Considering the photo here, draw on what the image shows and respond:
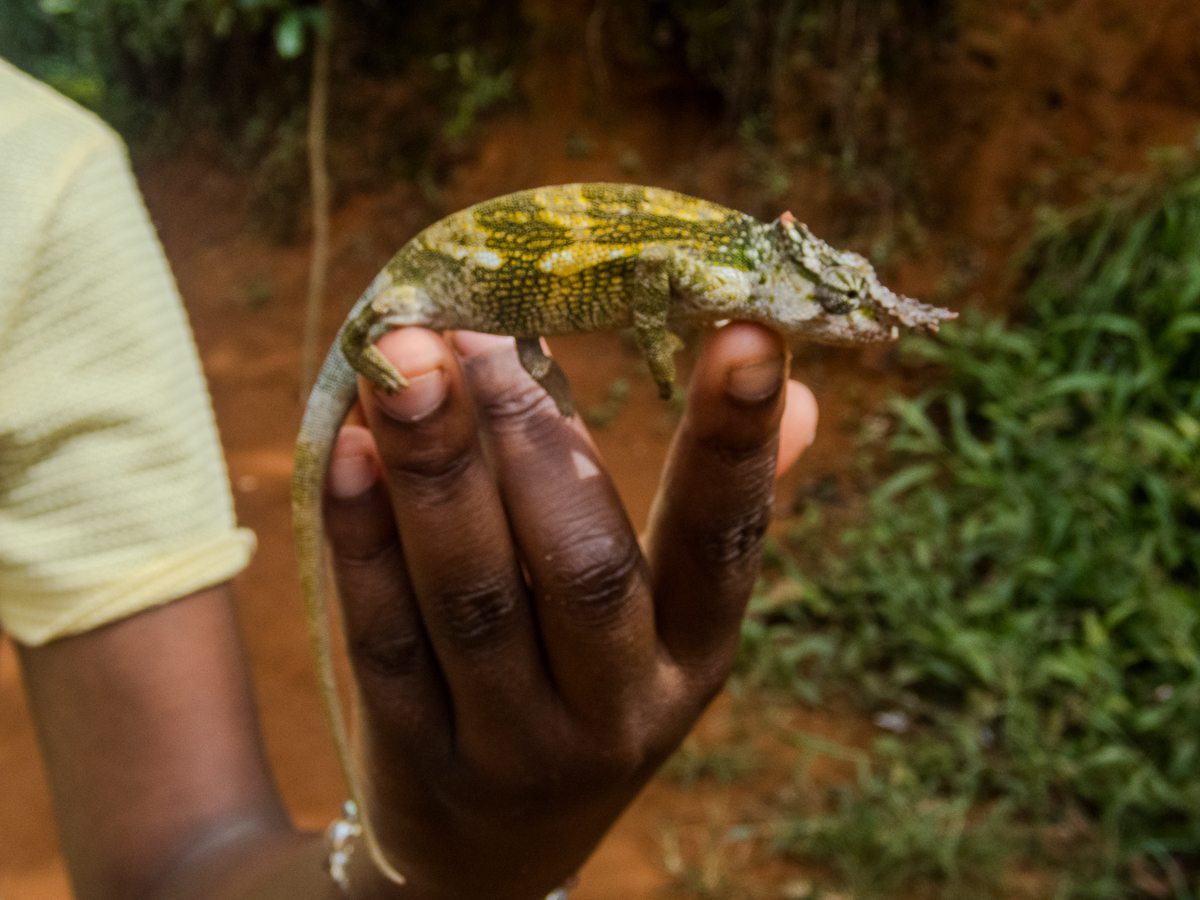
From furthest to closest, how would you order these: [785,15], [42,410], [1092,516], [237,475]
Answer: [237,475]
[785,15]
[1092,516]
[42,410]

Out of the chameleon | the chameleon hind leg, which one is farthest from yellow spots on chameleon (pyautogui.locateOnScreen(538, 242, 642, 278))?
the chameleon hind leg

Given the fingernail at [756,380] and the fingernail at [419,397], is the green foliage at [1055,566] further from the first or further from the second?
the fingernail at [419,397]

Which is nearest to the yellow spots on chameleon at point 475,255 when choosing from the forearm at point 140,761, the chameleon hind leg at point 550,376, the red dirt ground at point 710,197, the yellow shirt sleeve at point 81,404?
the chameleon hind leg at point 550,376

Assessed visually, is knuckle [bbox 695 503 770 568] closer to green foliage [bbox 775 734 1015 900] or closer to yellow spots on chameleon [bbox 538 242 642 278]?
yellow spots on chameleon [bbox 538 242 642 278]

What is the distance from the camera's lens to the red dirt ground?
116 inches

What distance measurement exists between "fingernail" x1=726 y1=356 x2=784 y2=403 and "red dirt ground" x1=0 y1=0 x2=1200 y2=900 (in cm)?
194

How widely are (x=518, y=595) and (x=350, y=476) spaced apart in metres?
0.31

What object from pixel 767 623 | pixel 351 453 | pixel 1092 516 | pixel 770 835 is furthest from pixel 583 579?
pixel 1092 516

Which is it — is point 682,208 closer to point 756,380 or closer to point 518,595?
point 756,380

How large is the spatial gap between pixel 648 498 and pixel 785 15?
245 cm

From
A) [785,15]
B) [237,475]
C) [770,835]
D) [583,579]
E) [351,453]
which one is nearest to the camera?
[583,579]

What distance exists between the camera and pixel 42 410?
1.55 meters

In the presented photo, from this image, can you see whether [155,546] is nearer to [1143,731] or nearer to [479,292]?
[479,292]

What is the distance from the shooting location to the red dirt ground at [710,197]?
294 centimetres
